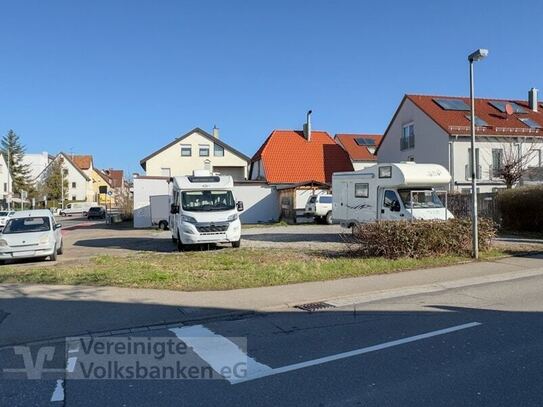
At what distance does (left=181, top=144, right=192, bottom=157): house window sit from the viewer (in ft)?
156

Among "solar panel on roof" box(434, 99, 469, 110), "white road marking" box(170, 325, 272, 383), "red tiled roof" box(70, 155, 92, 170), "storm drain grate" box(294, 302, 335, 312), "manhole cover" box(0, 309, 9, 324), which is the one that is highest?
"red tiled roof" box(70, 155, 92, 170)

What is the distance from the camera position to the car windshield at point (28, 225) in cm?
1680

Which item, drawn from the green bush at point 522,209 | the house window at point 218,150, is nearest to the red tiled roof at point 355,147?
the house window at point 218,150

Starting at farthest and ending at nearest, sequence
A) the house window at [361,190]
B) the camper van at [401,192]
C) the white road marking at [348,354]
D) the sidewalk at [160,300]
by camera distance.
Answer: the house window at [361,190], the camper van at [401,192], the sidewalk at [160,300], the white road marking at [348,354]

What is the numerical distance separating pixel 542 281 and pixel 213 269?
7021 mm

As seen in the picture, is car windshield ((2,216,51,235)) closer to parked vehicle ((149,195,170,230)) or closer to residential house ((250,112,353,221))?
parked vehicle ((149,195,170,230))

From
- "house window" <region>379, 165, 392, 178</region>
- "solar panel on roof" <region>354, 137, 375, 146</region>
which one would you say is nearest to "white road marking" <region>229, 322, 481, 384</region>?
"house window" <region>379, 165, 392, 178</region>

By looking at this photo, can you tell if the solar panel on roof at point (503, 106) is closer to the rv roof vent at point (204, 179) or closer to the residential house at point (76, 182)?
the rv roof vent at point (204, 179)

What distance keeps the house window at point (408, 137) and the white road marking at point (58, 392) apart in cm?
3840

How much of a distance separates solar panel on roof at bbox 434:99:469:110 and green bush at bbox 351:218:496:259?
28276 mm

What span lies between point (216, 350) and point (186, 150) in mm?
42720

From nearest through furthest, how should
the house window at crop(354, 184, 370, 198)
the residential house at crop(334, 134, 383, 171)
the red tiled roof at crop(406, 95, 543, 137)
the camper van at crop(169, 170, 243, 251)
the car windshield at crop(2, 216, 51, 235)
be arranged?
1. the car windshield at crop(2, 216, 51, 235)
2. the camper van at crop(169, 170, 243, 251)
3. the house window at crop(354, 184, 370, 198)
4. the red tiled roof at crop(406, 95, 543, 137)
5. the residential house at crop(334, 134, 383, 171)

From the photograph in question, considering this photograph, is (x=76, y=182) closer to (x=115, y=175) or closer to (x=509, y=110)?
(x=115, y=175)

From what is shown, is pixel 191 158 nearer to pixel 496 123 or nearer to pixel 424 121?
pixel 424 121
